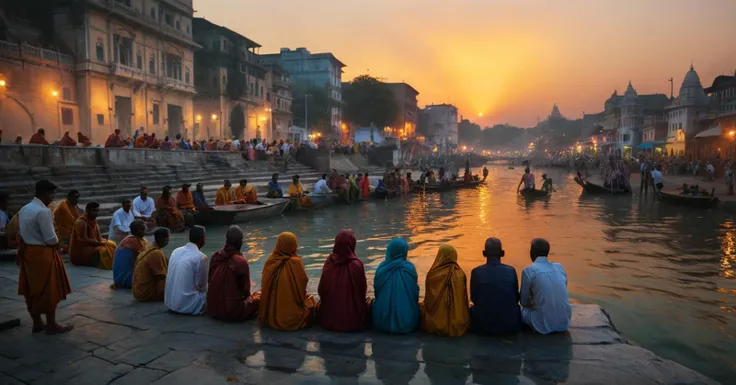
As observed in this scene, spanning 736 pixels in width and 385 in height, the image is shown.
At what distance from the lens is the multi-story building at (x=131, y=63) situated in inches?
1133

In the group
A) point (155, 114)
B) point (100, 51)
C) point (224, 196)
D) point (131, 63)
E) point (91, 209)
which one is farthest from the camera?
point (155, 114)

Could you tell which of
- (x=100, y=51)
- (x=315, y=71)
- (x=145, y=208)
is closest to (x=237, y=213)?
(x=145, y=208)

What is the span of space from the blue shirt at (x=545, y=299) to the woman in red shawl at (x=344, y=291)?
5.96ft

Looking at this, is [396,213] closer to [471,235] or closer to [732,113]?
[471,235]

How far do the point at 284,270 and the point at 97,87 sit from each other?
1195 inches

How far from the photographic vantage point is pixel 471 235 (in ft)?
49.1

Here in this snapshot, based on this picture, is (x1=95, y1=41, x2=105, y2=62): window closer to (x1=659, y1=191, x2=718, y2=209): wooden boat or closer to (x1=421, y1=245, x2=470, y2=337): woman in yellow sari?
(x1=421, y1=245, x2=470, y2=337): woman in yellow sari

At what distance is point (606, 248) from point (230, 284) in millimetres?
10947

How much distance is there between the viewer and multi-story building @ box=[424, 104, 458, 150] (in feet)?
388

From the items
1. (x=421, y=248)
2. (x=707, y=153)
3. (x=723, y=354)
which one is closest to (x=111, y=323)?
(x=723, y=354)

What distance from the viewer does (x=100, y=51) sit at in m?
29.8

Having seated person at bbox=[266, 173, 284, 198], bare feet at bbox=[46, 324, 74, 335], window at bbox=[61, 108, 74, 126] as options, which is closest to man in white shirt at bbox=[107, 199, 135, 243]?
bare feet at bbox=[46, 324, 74, 335]

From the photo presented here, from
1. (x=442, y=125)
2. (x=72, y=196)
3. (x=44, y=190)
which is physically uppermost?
(x=442, y=125)

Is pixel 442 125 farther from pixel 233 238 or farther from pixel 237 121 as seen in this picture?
pixel 233 238
